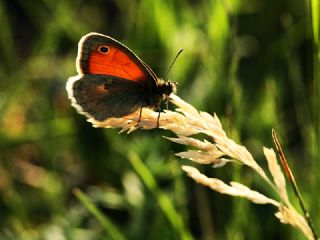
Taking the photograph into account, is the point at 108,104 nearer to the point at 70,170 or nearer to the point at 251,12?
the point at 70,170

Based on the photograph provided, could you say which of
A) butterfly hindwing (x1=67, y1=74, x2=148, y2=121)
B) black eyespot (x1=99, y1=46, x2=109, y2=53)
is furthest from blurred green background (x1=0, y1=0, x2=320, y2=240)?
black eyespot (x1=99, y1=46, x2=109, y2=53)

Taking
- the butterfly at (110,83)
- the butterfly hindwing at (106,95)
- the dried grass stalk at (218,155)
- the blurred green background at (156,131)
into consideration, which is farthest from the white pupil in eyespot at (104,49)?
the dried grass stalk at (218,155)

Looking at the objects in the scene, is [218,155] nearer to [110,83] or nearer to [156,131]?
[110,83]

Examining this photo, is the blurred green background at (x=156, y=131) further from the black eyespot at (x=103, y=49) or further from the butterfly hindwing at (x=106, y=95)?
the black eyespot at (x=103, y=49)

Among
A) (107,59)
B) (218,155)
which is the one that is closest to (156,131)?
(107,59)

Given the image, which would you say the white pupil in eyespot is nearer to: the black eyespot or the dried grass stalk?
the black eyespot

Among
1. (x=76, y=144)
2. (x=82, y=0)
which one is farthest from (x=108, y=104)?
(x=82, y=0)
